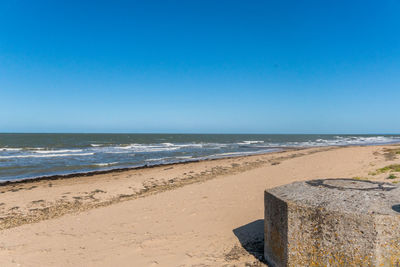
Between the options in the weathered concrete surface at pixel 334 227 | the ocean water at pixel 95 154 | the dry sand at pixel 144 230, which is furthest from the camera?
the ocean water at pixel 95 154

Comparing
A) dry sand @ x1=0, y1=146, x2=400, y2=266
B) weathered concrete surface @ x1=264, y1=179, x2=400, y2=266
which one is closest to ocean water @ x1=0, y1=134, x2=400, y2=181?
dry sand @ x1=0, y1=146, x2=400, y2=266

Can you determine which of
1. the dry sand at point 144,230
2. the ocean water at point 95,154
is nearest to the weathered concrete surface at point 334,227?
the dry sand at point 144,230

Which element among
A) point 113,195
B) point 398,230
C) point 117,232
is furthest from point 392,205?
point 113,195

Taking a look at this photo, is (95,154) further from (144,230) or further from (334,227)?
(334,227)

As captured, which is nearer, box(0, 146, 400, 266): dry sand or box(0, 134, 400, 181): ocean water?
box(0, 146, 400, 266): dry sand

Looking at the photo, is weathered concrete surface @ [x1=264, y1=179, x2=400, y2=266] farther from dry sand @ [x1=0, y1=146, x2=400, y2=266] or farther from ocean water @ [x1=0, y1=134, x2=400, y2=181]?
ocean water @ [x1=0, y1=134, x2=400, y2=181]

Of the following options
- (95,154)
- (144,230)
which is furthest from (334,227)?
(95,154)

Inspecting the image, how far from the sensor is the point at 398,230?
2.59 meters

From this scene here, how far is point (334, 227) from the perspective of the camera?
275 cm

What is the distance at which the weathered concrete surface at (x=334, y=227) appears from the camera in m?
2.61

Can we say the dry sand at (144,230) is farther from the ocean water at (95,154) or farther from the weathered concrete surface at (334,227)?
the ocean water at (95,154)

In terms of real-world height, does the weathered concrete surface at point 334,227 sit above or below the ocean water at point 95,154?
above

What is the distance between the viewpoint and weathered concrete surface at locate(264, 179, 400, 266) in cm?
261

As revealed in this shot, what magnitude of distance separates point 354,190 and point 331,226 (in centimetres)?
92
